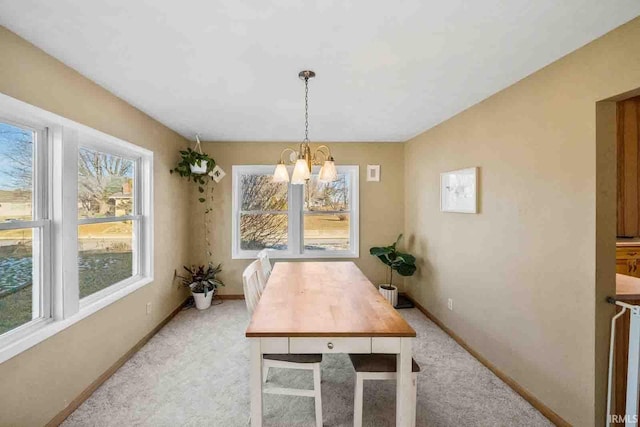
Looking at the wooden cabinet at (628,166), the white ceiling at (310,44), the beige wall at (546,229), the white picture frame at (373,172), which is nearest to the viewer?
the white ceiling at (310,44)

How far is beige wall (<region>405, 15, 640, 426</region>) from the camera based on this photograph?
173 cm

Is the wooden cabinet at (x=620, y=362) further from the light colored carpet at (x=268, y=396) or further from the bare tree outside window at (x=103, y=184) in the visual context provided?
the bare tree outside window at (x=103, y=184)

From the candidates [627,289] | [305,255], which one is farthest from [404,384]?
[305,255]

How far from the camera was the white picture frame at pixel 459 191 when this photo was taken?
9.30 feet

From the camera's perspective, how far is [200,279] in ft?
13.3

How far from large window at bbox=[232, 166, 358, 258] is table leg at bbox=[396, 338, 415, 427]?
294 cm

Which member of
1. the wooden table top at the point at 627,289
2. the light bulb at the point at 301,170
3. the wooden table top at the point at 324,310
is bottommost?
the wooden table top at the point at 324,310

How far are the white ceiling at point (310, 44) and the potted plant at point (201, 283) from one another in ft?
7.34

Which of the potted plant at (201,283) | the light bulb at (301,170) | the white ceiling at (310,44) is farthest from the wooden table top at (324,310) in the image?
the potted plant at (201,283)

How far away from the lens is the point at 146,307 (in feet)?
10.2

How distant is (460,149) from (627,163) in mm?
1265

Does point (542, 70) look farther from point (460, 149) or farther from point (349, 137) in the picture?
point (349, 137)

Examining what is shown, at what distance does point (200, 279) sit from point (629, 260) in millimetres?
4576

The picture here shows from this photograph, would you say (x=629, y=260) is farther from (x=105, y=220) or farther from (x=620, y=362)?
(x=105, y=220)
